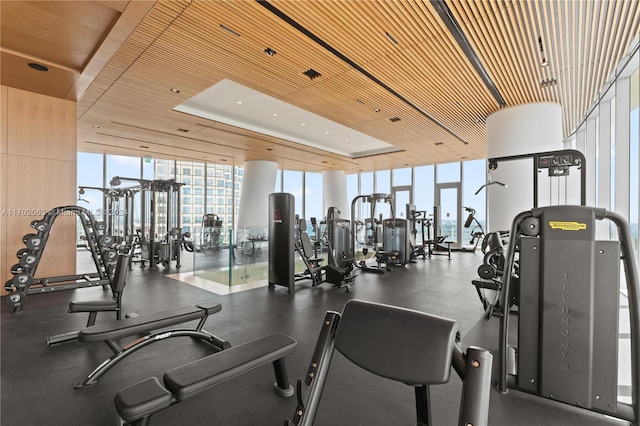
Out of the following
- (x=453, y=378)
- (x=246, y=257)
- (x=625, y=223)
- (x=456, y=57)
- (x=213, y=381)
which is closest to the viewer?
(x=213, y=381)

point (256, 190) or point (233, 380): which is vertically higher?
point (256, 190)

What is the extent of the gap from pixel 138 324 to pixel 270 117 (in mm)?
6172

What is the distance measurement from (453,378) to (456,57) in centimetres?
400

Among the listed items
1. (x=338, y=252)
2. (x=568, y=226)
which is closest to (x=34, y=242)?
(x=338, y=252)

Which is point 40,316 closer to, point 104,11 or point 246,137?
point 104,11

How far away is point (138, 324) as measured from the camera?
2.57 meters

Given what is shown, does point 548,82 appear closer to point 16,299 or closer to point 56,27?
point 56,27

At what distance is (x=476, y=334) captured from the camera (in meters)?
3.43

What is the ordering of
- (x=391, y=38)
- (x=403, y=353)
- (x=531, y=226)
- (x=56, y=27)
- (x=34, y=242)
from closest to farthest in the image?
(x=403, y=353)
(x=531, y=226)
(x=56, y=27)
(x=391, y=38)
(x=34, y=242)

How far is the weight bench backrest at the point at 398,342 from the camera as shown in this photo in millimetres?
1073

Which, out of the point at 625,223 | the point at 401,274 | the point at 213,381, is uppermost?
the point at 625,223

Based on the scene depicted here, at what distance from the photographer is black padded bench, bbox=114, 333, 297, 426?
141cm

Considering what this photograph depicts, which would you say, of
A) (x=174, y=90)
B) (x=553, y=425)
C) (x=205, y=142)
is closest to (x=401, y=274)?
(x=553, y=425)

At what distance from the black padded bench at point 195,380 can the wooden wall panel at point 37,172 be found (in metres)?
5.01
